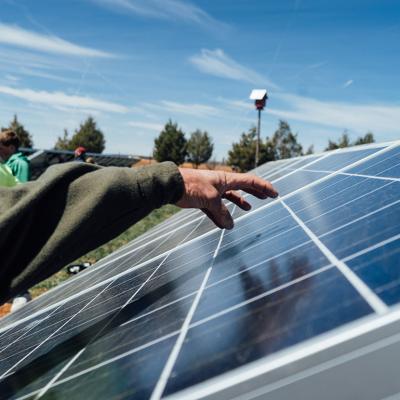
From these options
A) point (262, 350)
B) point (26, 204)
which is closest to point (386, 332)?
point (262, 350)

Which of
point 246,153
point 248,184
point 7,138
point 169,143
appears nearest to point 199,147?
point 169,143

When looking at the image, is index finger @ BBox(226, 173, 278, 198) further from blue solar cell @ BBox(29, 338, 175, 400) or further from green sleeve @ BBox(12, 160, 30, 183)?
green sleeve @ BBox(12, 160, 30, 183)

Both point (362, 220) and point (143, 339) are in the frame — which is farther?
point (362, 220)

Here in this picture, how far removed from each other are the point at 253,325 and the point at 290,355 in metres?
0.29

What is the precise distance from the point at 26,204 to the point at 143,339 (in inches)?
25.3

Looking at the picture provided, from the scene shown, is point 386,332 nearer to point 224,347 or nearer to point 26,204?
point 224,347

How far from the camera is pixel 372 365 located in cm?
97

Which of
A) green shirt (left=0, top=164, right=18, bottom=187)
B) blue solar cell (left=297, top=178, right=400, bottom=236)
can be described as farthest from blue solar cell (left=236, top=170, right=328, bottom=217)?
green shirt (left=0, top=164, right=18, bottom=187)

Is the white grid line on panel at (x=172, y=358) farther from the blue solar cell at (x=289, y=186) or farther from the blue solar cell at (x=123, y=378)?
the blue solar cell at (x=289, y=186)

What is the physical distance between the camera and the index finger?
8.05 ft

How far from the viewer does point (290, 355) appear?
100 cm

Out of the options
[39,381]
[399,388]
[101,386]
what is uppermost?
[399,388]

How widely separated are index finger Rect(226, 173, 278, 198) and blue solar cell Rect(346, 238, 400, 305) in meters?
1.09

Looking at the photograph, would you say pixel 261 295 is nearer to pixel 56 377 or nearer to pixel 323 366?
pixel 323 366
